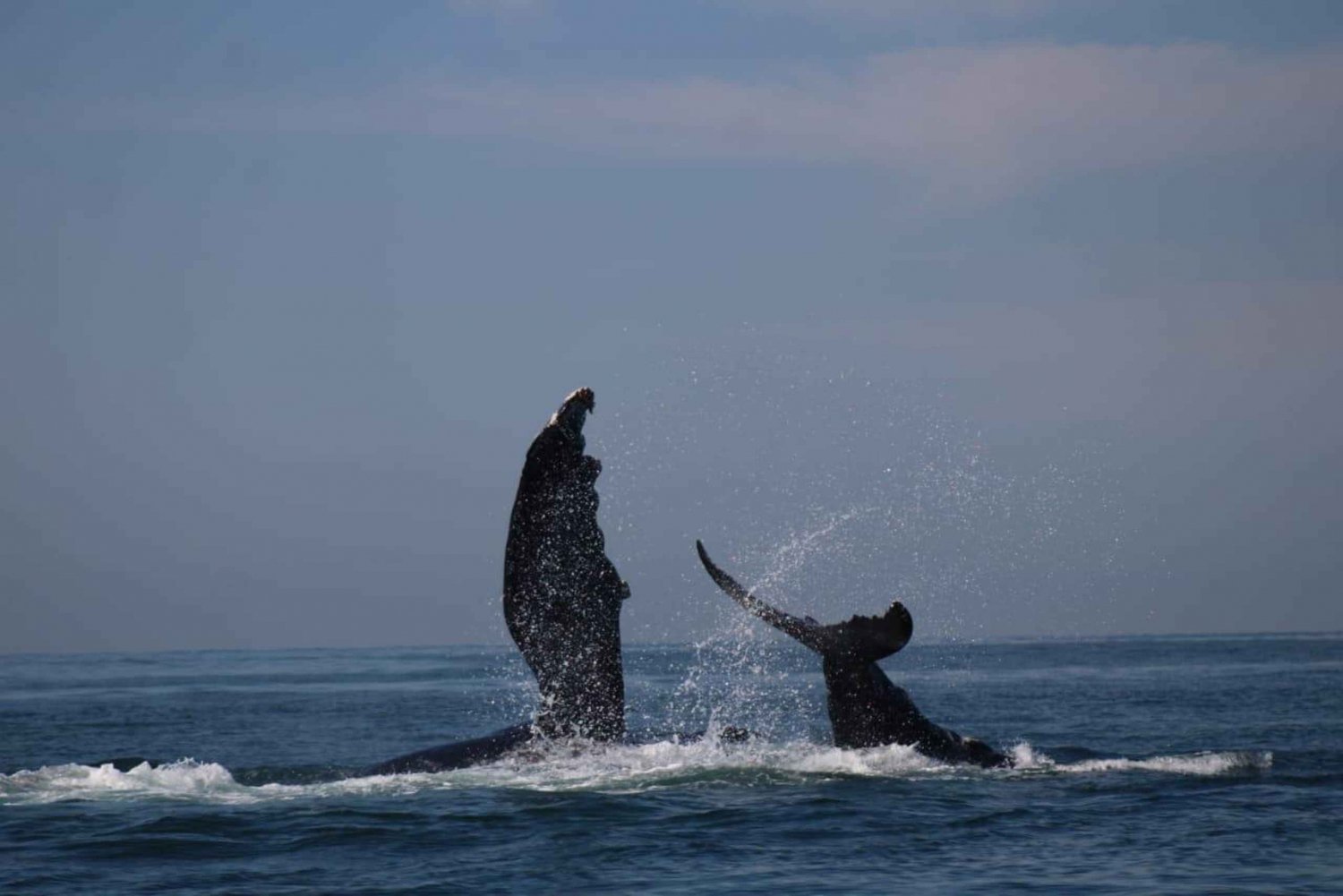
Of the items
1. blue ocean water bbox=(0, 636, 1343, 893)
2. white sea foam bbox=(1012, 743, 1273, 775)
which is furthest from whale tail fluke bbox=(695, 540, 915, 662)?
white sea foam bbox=(1012, 743, 1273, 775)

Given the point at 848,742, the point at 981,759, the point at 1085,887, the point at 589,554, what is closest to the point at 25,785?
the point at 589,554

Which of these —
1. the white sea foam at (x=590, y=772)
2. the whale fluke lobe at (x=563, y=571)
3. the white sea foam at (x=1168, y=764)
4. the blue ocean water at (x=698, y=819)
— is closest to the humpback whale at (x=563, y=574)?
the whale fluke lobe at (x=563, y=571)

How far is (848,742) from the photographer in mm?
13859

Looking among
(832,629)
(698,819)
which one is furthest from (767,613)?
(698,819)

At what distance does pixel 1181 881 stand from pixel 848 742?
170 inches

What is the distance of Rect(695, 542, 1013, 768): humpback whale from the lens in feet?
41.9

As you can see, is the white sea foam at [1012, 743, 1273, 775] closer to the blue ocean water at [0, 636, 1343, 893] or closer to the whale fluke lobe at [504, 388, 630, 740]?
the blue ocean water at [0, 636, 1343, 893]

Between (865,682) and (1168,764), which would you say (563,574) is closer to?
(865,682)

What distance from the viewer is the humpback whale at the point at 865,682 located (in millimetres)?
12766

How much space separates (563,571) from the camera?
12.6 metres

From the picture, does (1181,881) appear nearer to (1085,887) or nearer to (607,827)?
(1085,887)

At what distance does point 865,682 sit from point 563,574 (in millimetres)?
2630

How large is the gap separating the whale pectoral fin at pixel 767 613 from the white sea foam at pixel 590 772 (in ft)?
4.07

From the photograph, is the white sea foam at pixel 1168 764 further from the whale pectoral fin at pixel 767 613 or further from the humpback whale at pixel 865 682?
the whale pectoral fin at pixel 767 613
